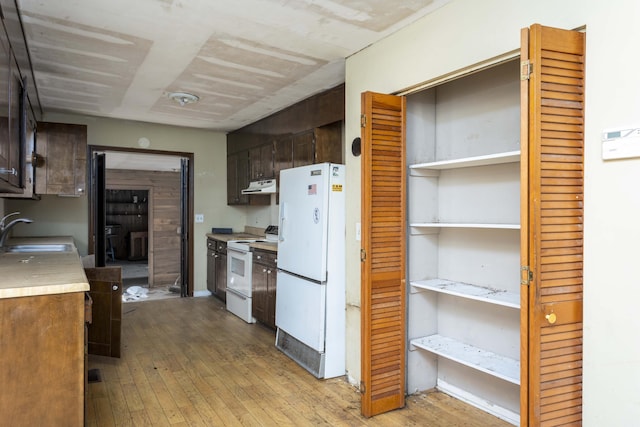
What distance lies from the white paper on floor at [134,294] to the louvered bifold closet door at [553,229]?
217 inches

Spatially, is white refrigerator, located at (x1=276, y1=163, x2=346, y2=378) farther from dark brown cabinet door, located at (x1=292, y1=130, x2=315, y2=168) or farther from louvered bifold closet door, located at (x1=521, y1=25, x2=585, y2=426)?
louvered bifold closet door, located at (x1=521, y1=25, x2=585, y2=426)

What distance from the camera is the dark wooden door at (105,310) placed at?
3363 millimetres

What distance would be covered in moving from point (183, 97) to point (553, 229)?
11.8 ft

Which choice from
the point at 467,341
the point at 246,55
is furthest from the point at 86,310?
the point at 467,341

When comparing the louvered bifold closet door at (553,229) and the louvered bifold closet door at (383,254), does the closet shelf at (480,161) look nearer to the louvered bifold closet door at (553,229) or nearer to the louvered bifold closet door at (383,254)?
the louvered bifold closet door at (383,254)

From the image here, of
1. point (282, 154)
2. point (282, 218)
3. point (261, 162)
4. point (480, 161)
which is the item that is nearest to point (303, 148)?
point (282, 154)

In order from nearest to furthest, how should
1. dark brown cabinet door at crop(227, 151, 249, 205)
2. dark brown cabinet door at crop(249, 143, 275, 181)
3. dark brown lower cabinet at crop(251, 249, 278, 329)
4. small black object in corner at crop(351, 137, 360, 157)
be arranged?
1. small black object in corner at crop(351, 137, 360, 157)
2. dark brown lower cabinet at crop(251, 249, 278, 329)
3. dark brown cabinet door at crop(249, 143, 275, 181)
4. dark brown cabinet door at crop(227, 151, 249, 205)

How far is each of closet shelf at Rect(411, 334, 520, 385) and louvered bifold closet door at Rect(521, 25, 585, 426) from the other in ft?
1.63

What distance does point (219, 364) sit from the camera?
3.44m

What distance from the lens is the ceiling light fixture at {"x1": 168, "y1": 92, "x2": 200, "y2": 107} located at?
409 cm

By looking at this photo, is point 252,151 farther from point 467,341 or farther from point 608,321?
point 608,321

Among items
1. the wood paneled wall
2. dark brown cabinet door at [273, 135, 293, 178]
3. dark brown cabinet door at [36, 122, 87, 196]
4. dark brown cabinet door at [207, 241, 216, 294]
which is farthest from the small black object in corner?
the wood paneled wall

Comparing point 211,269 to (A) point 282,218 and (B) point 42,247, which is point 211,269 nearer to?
(B) point 42,247

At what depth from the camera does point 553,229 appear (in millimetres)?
1697
